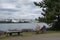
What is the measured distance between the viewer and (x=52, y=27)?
3903 cm

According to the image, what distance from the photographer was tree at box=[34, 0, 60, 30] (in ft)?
117

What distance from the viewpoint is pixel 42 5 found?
38.8 meters

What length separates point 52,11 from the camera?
35156 millimetres

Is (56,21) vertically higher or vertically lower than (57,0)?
lower

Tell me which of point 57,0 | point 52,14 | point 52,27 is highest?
point 57,0

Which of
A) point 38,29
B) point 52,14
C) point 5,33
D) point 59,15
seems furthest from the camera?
point 59,15

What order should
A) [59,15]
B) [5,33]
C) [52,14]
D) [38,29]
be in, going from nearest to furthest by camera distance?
[5,33], [38,29], [52,14], [59,15]

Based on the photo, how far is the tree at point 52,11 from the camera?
35.6 metres

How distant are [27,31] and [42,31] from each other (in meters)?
2.60

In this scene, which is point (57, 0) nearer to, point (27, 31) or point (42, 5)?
point (42, 5)

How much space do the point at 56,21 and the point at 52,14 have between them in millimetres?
3463

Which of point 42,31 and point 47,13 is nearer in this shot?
point 42,31

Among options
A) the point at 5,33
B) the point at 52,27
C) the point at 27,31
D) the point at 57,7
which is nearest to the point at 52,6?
the point at 57,7

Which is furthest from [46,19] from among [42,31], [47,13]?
[42,31]
